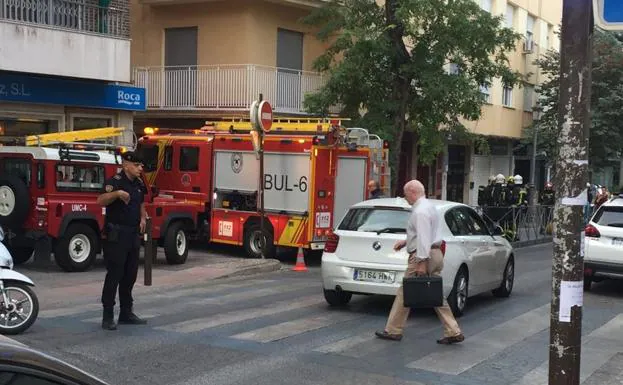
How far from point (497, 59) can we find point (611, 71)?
11912mm

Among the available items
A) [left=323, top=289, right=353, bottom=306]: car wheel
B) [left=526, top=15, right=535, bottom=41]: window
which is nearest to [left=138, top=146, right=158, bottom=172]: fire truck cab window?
[left=323, top=289, right=353, bottom=306]: car wheel

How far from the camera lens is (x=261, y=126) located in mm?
13656

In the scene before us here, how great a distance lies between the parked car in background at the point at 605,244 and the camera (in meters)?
11.4

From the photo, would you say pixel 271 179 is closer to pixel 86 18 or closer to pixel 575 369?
pixel 86 18

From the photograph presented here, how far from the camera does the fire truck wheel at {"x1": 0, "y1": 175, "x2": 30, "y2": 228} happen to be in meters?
11.4

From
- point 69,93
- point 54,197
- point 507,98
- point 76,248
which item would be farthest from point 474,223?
point 507,98

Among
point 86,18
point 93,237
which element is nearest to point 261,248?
point 93,237

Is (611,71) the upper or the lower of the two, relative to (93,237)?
upper

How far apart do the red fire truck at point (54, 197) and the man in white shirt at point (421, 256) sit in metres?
6.50

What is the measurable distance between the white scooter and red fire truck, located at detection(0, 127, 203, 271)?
422cm

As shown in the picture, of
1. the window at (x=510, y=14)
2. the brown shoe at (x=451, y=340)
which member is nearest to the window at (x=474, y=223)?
the brown shoe at (x=451, y=340)

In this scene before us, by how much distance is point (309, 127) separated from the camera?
1475 cm

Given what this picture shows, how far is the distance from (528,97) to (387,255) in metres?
27.6

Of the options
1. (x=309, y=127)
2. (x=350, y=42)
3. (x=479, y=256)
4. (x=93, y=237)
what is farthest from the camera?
(x=350, y=42)
